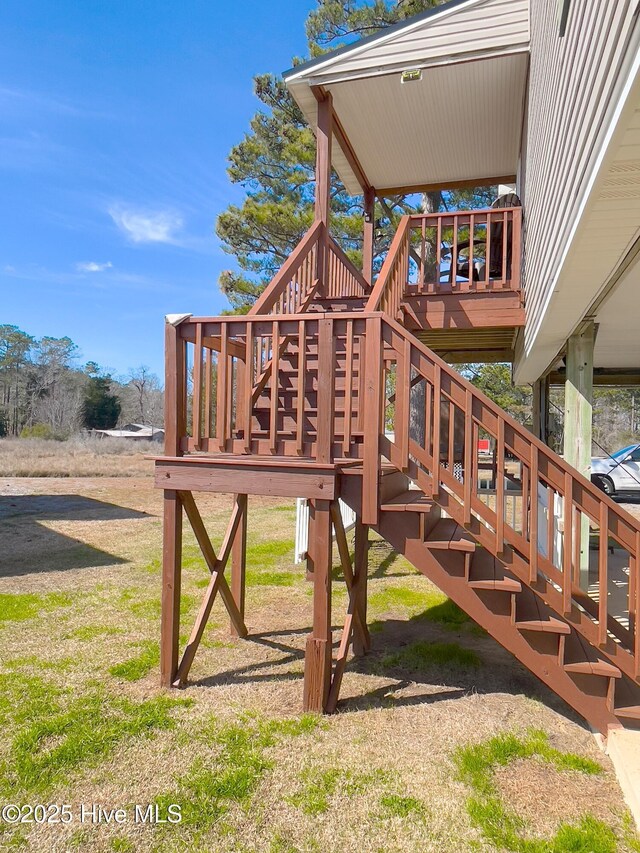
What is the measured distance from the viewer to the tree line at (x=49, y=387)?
1577 inches

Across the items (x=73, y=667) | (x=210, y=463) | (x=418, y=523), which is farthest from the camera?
(x=73, y=667)

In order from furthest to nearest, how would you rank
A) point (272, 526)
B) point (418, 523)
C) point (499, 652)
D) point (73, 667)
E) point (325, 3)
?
point (325, 3) < point (272, 526) < point (499, 652) < point (73, 667) < point (418, 523)

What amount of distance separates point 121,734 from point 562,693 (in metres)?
2.44

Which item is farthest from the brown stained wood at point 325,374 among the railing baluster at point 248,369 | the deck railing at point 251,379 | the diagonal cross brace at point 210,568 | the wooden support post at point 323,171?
the wooden support post at point 323,171

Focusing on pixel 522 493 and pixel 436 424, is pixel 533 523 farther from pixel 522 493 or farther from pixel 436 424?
pixel 436 424

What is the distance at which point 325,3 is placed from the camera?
40.4 feet

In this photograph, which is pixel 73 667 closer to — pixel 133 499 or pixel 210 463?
pixel 210 463

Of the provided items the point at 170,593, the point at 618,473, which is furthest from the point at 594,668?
the point at 618,473

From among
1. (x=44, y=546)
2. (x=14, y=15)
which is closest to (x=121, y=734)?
(x=44, y=546)

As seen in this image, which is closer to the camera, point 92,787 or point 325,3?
point 92,787

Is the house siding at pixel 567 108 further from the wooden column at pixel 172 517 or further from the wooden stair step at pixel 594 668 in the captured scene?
the wooden column at pixel 172 517

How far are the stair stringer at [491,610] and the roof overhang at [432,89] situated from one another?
4267mm

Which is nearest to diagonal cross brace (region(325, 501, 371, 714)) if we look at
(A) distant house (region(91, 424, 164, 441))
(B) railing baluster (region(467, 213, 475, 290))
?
(B) railing baluster (region(467, 213, 475, 290))

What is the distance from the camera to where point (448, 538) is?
3.25 meters
